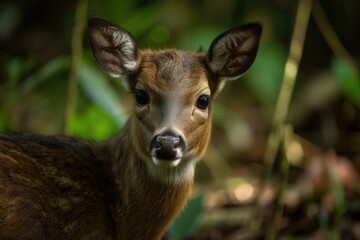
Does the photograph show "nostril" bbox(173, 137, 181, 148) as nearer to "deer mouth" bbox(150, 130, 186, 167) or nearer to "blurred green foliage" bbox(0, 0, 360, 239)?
"deer mouth" bbox(150, 130, 186, 167)

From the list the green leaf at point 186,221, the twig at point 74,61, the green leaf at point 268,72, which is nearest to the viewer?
the green leaf at point 186,221

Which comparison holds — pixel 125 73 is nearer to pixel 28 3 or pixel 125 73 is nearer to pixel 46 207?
pixel 46 207

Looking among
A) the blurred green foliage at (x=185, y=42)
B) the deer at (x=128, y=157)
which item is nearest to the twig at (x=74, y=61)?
the blurred green foliage at (x=185, y=42)

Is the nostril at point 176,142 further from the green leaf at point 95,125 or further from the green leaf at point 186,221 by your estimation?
the green leaf at point 95,125

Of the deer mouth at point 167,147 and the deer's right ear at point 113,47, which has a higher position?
the deer's right ear at point 113,47

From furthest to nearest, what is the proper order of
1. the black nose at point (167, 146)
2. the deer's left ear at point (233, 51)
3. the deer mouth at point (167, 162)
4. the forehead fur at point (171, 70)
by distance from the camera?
1. the deer's left ear at point (233, 51)
2. the forehead fur at point (171, 70)
3. the deer mouth at point (167, 162)
4. the black nose at point (167, 146)

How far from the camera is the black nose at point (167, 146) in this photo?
247 inches

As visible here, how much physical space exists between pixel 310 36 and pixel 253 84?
5.18 feet

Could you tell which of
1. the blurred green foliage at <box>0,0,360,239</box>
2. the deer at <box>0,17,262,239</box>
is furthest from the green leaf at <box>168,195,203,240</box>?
Result: the blurred green foliage at <box>0,0,360,239</box>

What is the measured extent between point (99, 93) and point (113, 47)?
2113 millimetres

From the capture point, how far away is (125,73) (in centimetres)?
722

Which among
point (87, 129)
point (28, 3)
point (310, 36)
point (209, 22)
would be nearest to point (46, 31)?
point (28, 3)

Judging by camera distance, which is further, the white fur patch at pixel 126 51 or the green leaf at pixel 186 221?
the green leaf at pixel 186 221

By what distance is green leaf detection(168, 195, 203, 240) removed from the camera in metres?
7.76
